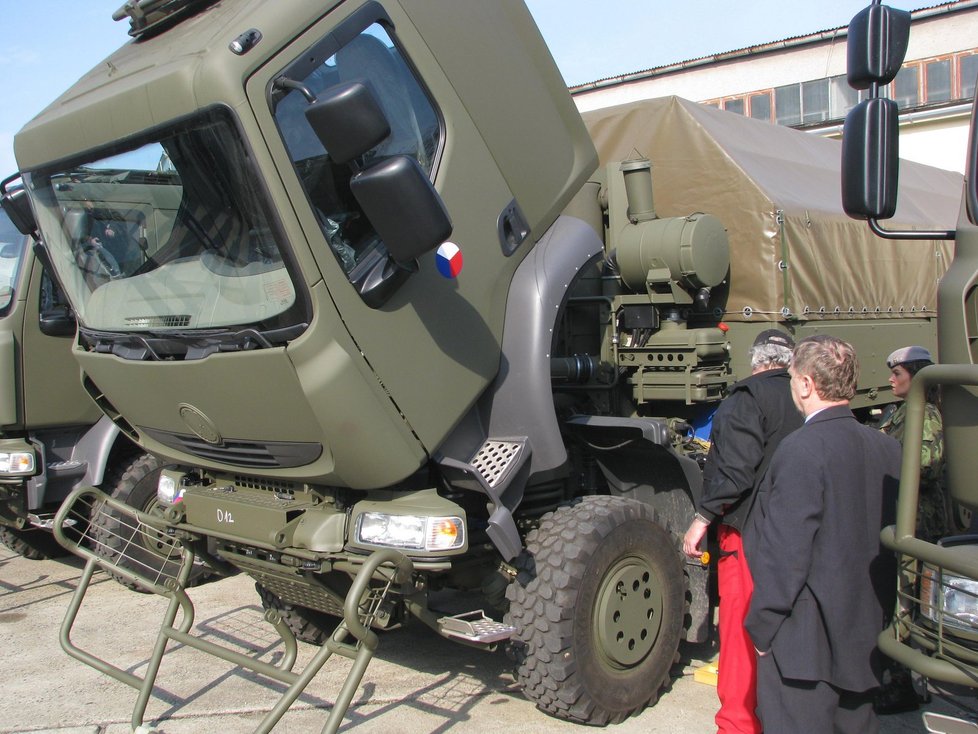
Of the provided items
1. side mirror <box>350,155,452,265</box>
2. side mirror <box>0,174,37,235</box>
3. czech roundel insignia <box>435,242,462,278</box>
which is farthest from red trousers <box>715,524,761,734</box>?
side mirror <box>0,174,37,235</box>

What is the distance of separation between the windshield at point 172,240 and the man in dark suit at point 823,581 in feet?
6.20

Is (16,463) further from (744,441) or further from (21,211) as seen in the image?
(744,441)

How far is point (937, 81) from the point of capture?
1041 inches

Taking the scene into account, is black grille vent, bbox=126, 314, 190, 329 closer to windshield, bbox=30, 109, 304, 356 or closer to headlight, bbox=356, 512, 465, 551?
windshield, bbox=30, 109, 304, 356

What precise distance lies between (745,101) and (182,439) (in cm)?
2700

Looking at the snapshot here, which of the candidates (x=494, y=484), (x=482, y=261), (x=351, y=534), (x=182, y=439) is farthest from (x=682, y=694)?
(x=182, y=439)

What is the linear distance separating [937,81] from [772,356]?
25.9 metres

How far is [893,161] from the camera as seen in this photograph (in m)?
2.98

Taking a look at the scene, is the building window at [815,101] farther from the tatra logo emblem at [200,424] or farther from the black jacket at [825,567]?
the black jacket at [825,567]

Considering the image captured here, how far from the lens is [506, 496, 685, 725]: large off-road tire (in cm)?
413

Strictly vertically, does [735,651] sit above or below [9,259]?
below

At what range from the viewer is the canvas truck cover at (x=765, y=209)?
549 centimetres

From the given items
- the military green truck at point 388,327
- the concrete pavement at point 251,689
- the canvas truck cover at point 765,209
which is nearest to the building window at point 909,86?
the canvas truck cover at point 765,209

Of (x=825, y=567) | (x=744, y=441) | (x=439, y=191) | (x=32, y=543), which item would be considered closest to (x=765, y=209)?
(x=744, y=441)
